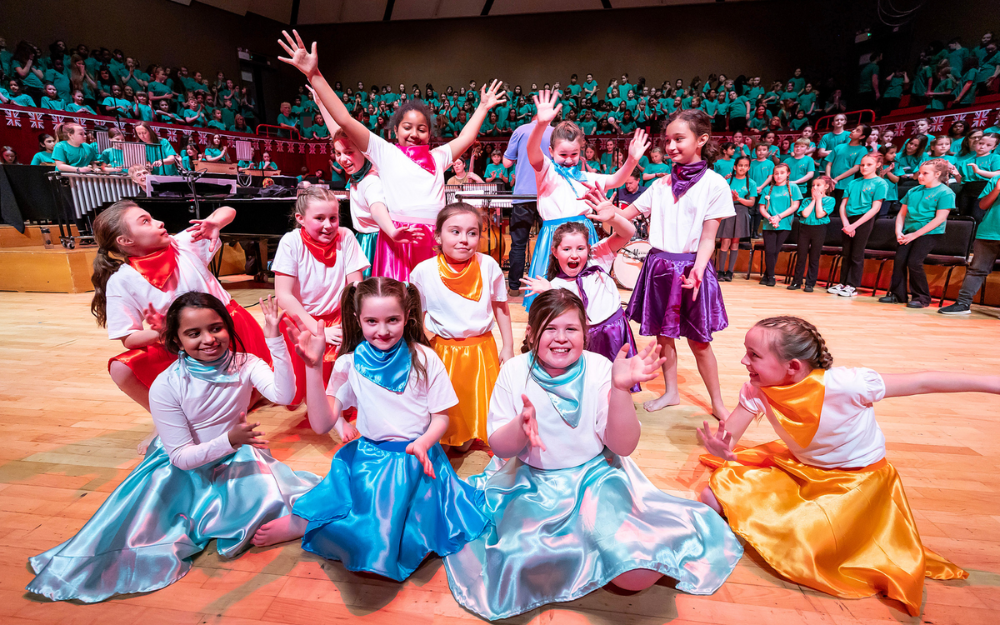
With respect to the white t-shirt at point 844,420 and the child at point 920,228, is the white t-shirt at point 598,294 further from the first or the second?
the child at point 920,228

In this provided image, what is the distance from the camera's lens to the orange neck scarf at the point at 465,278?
6.92 feet

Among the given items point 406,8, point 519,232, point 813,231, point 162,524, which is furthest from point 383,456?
point 406,8

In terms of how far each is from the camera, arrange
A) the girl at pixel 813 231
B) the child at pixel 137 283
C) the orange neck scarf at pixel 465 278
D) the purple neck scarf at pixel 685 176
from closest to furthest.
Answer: the child at pixel 137 283 → the orange neck scarf at pixel 465 278 → the purple neck scarf at pixel 685 176 → the girl at pixel 813 231

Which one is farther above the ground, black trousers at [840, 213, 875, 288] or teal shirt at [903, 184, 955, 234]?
teal shirt at [903, 184, 955, 234]

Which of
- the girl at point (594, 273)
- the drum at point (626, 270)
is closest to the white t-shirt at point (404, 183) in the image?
the girl at point (594, 273)

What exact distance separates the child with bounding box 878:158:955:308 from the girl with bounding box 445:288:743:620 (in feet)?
18.2

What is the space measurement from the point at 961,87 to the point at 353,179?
13562mm

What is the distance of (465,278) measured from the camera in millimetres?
2125

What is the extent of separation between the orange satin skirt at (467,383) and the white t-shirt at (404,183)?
27.3 inches

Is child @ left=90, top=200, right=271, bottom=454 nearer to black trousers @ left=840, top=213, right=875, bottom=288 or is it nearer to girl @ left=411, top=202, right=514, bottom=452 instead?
girl @ left=411, top=202, right=514, bottom=452

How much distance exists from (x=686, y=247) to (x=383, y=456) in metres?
1.73

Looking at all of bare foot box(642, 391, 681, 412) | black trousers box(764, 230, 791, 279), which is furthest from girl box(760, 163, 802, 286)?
bare foot box(642, 391, 681, 412)

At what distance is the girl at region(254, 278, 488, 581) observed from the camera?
1416mm

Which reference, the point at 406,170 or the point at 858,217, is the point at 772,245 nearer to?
the point at 858,217
